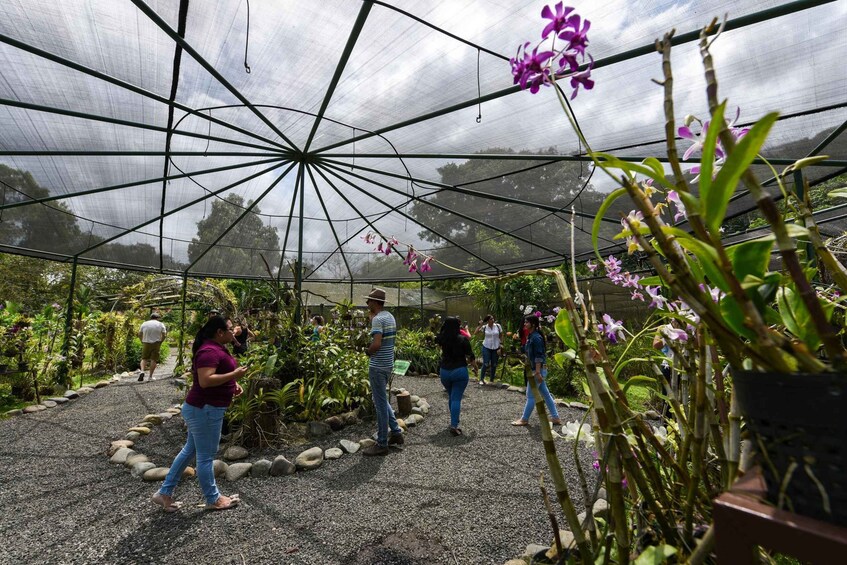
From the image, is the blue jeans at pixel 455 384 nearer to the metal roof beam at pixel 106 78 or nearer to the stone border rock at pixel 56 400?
the metal roof beam at pixel 106 78

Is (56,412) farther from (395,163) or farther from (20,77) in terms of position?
(395,163)

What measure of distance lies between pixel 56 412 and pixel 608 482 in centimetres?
692

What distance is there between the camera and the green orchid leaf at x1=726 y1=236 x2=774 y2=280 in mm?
534

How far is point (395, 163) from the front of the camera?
14.8ft

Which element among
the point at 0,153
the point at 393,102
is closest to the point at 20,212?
the point at 0,153

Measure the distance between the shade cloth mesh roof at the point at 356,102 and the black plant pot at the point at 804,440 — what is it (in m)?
2.12

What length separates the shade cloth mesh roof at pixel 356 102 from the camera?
8.02ft

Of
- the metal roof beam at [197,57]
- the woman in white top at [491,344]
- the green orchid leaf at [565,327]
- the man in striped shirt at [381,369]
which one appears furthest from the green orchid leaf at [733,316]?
the woman in white top at [491,344]

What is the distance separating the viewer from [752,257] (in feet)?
1.79

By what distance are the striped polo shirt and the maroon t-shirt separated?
4.29 feet

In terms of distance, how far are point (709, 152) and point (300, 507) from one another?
3.00 meters

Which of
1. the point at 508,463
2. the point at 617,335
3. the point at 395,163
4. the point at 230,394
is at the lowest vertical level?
the point at 508,463

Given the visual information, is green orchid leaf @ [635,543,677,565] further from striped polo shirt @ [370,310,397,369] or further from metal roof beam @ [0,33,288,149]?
metal roof beam @ [0,33,288,149]

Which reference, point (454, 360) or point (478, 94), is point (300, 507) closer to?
point (454, 360)
